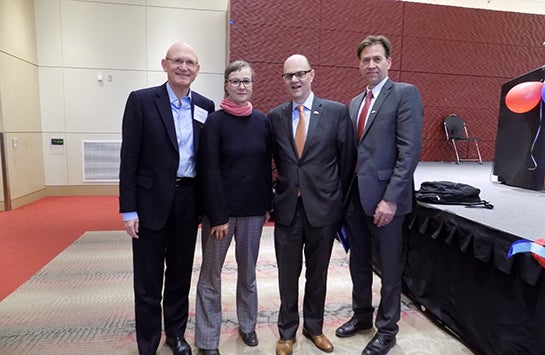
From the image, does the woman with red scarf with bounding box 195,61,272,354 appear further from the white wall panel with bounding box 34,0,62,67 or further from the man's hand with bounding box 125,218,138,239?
the white wall panel with bounding box 34,0,62,67

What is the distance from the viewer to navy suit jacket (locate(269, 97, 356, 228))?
175 cm

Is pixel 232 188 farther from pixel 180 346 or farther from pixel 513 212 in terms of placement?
pixel 513 212

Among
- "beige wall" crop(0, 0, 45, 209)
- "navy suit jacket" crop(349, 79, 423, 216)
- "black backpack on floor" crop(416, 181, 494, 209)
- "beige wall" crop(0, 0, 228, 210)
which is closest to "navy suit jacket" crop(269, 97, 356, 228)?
"navy suit jacket" crop(349, 79, 423, 216)

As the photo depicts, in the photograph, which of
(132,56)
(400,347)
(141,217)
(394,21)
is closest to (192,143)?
(141,217)

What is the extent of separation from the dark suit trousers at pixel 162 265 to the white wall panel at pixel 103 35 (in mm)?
4678

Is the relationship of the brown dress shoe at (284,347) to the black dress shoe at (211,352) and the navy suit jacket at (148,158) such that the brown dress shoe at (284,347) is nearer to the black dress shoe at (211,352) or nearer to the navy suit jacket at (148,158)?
the black dress shoe at (211,352)

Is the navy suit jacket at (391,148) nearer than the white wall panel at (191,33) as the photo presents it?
Yes

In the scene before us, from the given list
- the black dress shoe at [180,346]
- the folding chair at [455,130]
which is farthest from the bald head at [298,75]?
the folding chair at [455,130]

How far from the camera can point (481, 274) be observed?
1.89m

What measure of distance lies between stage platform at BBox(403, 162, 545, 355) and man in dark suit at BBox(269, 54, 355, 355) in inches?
30.2

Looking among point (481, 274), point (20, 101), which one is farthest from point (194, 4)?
point (481, 274)

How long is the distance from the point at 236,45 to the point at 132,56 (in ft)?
5.87

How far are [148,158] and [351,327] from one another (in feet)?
4.93

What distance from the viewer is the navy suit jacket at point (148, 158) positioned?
5.22ft
